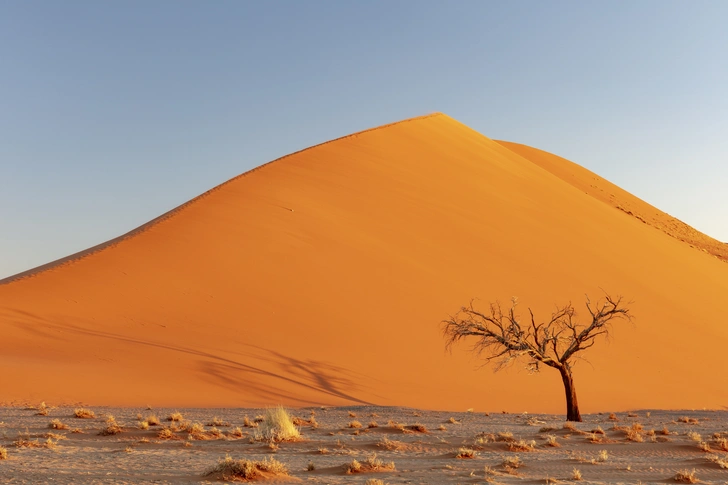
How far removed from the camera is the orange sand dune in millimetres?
18141

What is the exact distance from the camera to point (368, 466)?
8.69 m

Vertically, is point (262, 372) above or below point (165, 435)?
above

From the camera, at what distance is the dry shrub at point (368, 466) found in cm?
851

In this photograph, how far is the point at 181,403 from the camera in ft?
53.2

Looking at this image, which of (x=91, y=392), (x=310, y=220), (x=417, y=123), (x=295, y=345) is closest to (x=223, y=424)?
(x=91, y=392)

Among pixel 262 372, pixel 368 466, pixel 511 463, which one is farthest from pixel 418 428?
pixel 262 372

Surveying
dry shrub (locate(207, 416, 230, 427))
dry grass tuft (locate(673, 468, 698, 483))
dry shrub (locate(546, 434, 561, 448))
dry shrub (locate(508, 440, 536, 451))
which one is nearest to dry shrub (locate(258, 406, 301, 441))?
dry shrub (locate(207, 416, 230, 427))

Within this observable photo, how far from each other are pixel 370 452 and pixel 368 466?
1563 mm

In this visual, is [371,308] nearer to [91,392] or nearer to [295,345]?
[295,345]

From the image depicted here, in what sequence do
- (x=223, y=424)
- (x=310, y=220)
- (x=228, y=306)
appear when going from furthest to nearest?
(x=310, y=220) → (x=228, y=306) → (x=223, y=424)

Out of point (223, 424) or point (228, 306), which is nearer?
point (223, 424)

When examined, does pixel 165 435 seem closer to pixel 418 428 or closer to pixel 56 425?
pixel 56 425

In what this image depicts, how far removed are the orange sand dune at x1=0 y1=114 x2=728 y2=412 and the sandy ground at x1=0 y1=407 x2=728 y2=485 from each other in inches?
127

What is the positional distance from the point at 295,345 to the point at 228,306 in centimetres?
280
